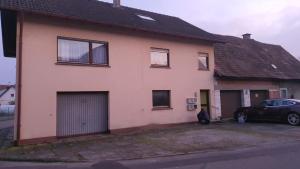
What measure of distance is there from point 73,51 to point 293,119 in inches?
471

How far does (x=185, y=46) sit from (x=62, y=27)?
24.6 feet

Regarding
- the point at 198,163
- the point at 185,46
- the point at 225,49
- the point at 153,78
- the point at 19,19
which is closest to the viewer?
the point at 198,163

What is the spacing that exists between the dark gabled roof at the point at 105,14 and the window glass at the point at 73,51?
115 cm

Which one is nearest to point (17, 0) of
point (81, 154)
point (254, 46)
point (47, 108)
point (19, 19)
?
point (19, 19)

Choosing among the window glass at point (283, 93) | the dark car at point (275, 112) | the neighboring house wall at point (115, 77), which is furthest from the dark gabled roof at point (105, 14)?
the window glass at point (283, 93)

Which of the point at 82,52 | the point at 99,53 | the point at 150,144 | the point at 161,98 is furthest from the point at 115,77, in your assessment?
the point at 150,144

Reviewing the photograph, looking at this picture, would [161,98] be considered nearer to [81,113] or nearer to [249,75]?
[81,113]

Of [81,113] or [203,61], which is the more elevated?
[203,61]

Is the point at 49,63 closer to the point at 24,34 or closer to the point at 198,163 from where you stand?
the point at 24,34

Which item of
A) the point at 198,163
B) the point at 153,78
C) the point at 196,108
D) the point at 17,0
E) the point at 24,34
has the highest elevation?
the point at 17,0

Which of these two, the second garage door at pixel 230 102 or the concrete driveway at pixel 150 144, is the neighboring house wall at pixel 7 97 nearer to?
the second garage door at pixel 230 102

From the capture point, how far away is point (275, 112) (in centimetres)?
2011

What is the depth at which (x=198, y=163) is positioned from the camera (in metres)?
9.68

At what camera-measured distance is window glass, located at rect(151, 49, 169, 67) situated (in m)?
18.8
